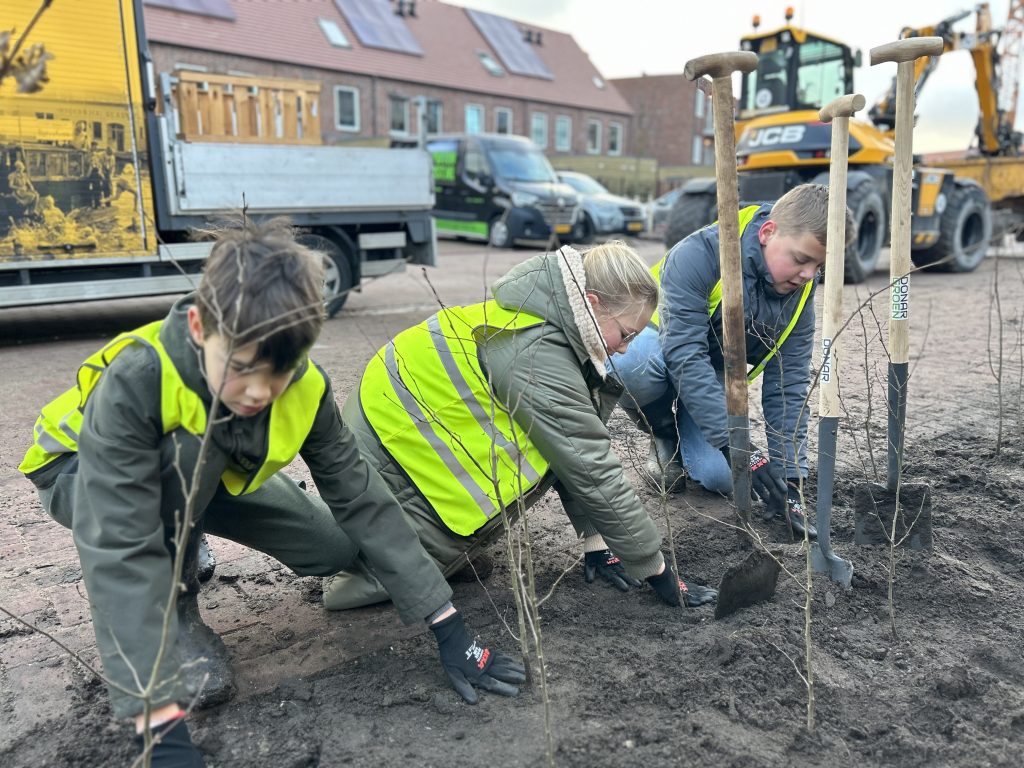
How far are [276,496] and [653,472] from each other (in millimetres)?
1971

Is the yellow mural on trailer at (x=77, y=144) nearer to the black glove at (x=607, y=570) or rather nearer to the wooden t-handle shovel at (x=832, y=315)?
the black glove at (x=607, y=570)

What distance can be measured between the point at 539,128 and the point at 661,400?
2984 cm

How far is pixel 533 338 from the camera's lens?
2252 millimetres

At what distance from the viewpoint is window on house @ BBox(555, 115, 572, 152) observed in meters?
32.5

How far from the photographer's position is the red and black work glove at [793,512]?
3.09m

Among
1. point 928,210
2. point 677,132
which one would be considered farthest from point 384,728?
point 677,132

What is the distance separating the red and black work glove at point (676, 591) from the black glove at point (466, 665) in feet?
1.94

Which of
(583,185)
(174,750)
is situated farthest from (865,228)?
(174,750)

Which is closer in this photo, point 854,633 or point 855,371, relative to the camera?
point 854,633

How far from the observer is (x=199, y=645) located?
85.0 inches

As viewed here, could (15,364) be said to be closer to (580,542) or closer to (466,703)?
(580,542)

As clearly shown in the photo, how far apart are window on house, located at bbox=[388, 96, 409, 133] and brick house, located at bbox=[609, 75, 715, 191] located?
16883mm

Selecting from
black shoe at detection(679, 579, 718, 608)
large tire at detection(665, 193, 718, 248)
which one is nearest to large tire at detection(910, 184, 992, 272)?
large tire at detection(665, 193, 718, 248)

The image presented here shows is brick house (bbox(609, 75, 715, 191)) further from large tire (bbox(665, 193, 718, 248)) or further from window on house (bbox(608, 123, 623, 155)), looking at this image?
large tire (bbox(665, 193, 718, 248))
